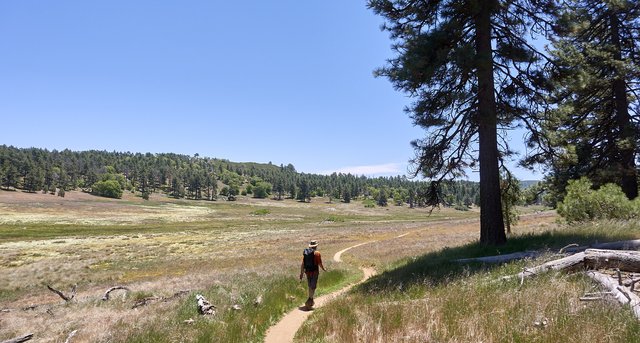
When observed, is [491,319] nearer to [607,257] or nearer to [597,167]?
[607,257]

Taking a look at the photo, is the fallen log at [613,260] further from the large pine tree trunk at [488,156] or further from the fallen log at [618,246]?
the large pine tree trunk at [488,156]

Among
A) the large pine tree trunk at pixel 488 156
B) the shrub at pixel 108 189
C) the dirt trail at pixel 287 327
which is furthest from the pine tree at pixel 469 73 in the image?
the shrub at pixel 108 189

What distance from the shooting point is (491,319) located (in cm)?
571

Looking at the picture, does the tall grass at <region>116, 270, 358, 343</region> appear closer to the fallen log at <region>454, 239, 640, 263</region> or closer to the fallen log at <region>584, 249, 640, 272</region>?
the fallen log at <region>454, 239, 640, 263</region>

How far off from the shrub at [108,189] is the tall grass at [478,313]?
199 meters

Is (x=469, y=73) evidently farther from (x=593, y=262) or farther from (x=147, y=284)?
(x=147, y=284)

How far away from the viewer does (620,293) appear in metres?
5.71

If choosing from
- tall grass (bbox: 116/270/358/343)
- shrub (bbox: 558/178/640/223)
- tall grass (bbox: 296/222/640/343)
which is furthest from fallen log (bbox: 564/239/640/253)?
tall grass (bbox: 116/270/358/343)

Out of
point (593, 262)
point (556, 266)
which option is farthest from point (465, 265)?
point (593, 262)

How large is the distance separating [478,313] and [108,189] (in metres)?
204

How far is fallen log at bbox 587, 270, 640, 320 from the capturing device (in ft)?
17.2

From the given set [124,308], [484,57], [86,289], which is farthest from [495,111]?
[86,289]

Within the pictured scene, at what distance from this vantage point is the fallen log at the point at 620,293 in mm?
5238

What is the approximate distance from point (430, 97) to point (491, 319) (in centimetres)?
976
